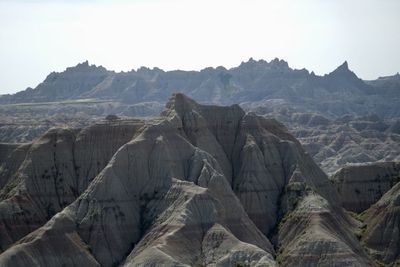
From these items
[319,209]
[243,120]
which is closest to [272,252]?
[319,209]

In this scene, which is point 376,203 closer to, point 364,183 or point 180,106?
point 364,183

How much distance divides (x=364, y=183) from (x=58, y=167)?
5446cm

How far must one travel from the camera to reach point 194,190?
439 ft

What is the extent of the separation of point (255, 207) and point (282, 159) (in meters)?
12.6

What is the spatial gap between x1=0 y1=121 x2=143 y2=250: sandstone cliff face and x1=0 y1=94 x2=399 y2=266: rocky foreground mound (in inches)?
7.3

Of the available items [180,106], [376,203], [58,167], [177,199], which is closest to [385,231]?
[376,203]

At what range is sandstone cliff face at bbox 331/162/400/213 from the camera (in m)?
169

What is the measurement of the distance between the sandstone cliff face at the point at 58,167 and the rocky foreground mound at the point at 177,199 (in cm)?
19

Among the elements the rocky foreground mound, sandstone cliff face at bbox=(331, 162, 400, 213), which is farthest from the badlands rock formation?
the rocky foreground mound

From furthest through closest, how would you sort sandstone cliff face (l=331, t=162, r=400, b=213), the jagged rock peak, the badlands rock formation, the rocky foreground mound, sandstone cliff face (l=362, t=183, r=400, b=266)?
1. sandstone cliff face (l=331, t=162, r=400, b=213)
2. the jagged rock peak
3. the badlands rock formation
4. sandstone cliff face (l=362, t=183, r=400, b=266)
5. the rocky foreground mound

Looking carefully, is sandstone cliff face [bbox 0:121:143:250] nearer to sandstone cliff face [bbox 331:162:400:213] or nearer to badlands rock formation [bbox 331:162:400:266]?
badlands rock formation [bbox 331:162:400:266]

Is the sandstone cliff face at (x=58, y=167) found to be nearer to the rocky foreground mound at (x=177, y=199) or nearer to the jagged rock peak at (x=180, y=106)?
the rocky foreground mound at (x=177, y=199)

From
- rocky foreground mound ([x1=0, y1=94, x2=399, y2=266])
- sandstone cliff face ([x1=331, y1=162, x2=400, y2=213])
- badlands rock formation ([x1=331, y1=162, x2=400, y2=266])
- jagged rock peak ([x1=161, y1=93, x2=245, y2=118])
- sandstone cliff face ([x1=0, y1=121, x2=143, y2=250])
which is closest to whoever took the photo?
rocky foreground mound ([x1=0, y1=94, x2=399, y2=266])

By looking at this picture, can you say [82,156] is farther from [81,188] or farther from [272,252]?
[272,252]
